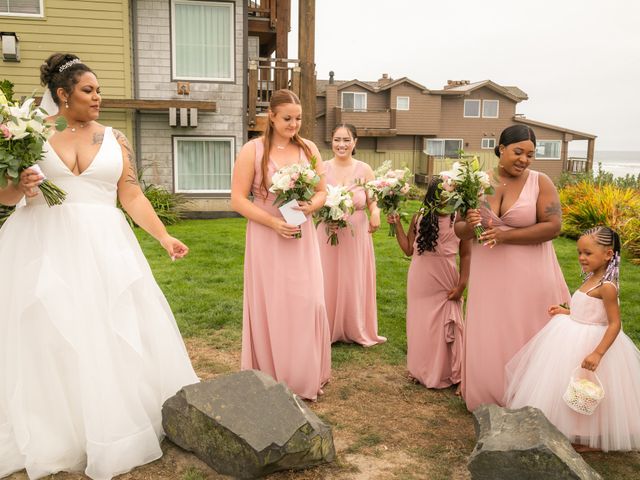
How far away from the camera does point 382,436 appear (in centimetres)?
477

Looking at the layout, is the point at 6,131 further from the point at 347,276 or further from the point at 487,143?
the point at 487,143

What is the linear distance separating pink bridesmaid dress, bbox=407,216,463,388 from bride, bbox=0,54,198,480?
257cm

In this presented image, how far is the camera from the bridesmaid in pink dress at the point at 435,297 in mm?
5723

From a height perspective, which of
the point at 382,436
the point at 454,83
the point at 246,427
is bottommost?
the point at 382,436

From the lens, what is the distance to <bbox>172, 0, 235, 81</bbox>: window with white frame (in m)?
18.0

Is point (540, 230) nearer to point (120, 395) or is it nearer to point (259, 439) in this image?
point (259, 439)

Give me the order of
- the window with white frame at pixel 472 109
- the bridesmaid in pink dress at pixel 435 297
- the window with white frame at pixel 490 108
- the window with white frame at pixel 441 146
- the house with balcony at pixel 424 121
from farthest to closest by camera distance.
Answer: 1. the window with white frame at pixel 490 108
2. the window with white frame at pixel 472 109
3. the window with white frame at pixel 441 146
4. the house with balcony at pixel 424 121
5. the bridesmaid in pink dress at pixel 435 297

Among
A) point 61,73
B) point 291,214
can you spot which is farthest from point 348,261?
point 61,73

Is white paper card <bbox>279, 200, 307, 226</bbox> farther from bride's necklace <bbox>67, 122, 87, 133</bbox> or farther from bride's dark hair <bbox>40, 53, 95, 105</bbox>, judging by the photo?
bride's dark hair <bbox>40, 53, 95, 105</bbox>

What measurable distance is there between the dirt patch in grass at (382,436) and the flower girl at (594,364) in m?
0.28

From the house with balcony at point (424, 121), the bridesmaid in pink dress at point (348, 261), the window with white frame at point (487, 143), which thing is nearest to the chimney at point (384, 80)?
the house with balcony at point (424, 121)

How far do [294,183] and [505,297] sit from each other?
198cm

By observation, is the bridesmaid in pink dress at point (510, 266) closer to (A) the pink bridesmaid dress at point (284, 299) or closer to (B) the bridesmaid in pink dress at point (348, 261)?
(A) the pink bridesmaid dress at point (284, 299)

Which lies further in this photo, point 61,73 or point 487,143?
point 487,143
